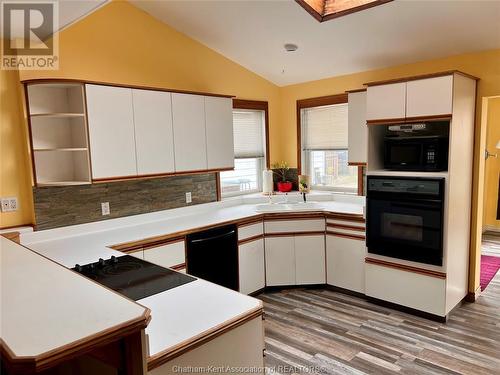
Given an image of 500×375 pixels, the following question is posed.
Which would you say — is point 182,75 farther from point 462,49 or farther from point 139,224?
point 462,49

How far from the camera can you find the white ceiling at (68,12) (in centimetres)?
241

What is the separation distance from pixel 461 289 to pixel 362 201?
1.32m

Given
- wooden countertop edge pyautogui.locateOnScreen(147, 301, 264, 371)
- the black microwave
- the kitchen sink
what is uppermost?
the black microwave

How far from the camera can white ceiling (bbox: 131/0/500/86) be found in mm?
2896

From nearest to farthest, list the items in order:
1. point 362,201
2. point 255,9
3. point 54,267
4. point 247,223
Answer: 1. point 54,267
2. point 255,9
3. point 247,223
4. point 362,201

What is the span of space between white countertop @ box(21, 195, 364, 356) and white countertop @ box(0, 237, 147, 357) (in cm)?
27

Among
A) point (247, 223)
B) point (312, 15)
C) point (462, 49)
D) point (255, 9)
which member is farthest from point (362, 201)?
point (255, 9)

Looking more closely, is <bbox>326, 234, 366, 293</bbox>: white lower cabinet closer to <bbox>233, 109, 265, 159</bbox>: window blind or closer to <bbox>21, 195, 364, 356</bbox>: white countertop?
<bbox>21, 195, 364, 356</bbox>: white countertop

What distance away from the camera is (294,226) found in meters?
3.94

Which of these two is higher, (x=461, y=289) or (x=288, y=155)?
(x=288, y=155)

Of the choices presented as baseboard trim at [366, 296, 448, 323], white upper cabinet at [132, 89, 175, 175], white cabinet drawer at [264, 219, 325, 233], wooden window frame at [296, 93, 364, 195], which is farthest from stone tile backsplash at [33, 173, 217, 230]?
baseboard trim at [366, 296, 448, 323]

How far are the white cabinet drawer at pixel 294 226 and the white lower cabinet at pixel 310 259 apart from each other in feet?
0.29

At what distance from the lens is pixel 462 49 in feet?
11.0

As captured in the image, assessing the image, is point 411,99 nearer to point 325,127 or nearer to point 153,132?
point 325,127
